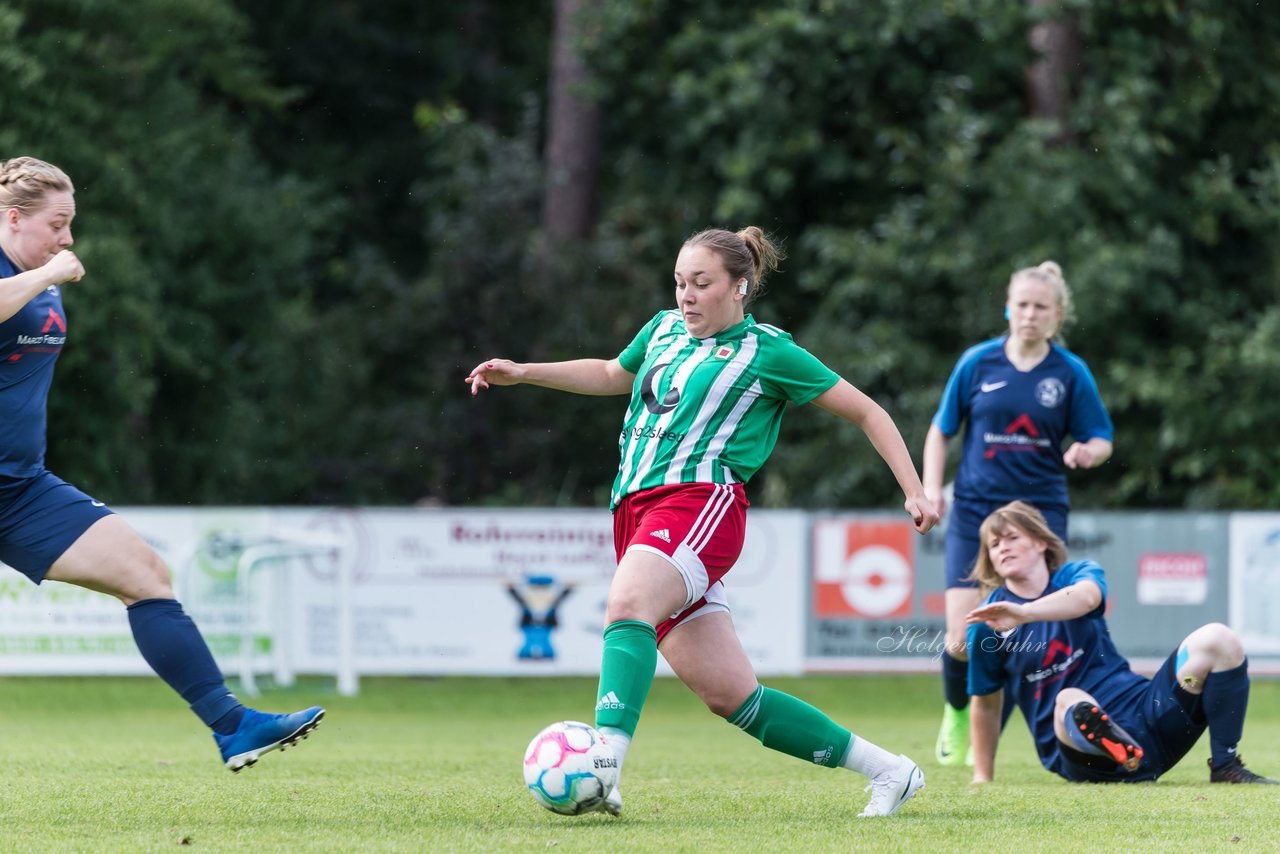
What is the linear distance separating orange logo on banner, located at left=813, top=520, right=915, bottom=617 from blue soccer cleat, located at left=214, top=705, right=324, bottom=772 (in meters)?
8.91

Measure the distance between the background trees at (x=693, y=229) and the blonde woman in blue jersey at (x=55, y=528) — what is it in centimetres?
1226

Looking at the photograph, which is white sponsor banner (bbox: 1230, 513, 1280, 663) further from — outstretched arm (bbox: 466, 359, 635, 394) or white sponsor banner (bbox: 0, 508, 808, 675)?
outstretched arm (bbox: 466, 359, 635, 394)

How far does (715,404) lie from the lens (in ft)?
16.6

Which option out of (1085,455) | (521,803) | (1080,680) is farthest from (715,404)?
(1085,455)

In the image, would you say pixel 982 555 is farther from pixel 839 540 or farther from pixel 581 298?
pixel 581 298

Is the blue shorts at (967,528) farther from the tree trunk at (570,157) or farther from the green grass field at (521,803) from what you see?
the tree trunk at (570,157)

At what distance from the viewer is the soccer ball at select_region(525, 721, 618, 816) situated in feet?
15.2

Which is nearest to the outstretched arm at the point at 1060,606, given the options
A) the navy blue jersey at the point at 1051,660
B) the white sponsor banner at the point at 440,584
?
the navy blue jersey at the point at 1051,660

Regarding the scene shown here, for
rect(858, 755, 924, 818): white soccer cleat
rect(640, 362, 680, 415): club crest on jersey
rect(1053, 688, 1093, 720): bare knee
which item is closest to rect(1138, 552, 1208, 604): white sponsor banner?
rect(1053, 688, 1093, 720): bare knee

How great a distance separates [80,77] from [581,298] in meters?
5.94

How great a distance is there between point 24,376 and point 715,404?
2106 mm

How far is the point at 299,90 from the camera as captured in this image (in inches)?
875

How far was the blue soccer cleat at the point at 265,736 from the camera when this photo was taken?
4.93 m

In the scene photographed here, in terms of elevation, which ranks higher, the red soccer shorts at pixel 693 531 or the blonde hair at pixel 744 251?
the blonde hair at pixel 744 251
